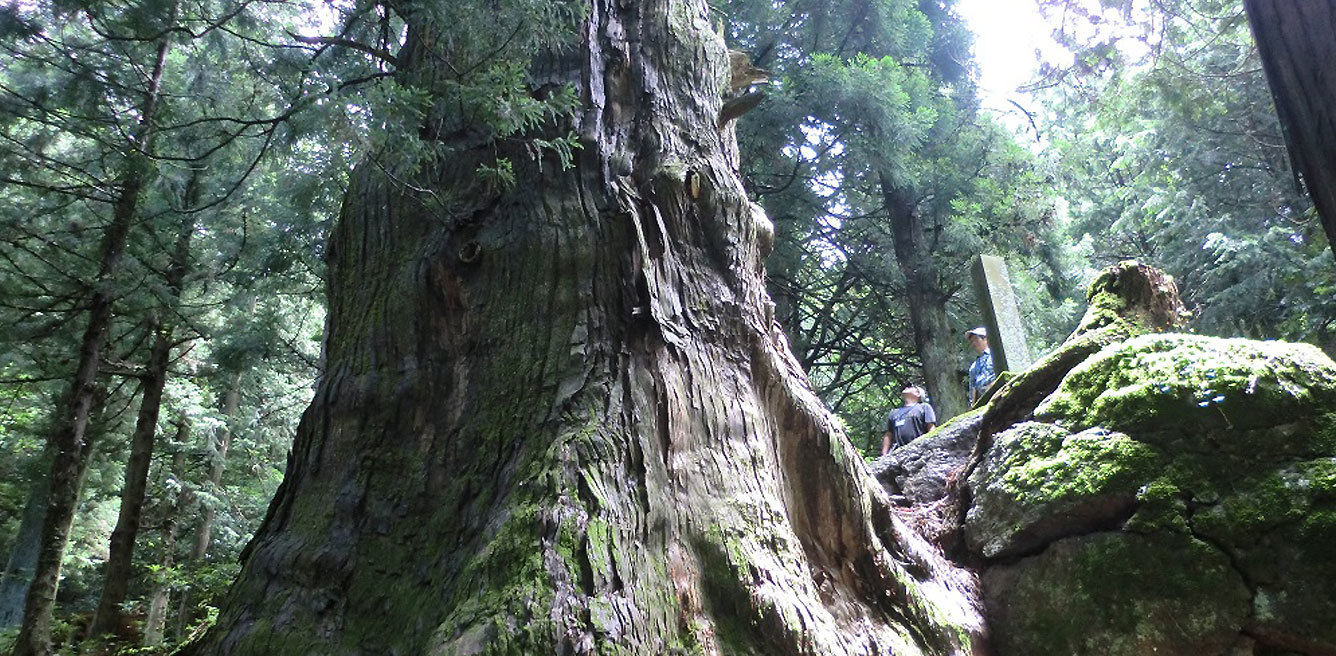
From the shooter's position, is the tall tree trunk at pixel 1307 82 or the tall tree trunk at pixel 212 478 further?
the tall tree trunk at pixel 212 478

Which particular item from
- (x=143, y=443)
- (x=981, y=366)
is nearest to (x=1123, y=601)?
(x=981, y=366)

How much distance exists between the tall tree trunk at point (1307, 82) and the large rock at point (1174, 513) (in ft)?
8.28

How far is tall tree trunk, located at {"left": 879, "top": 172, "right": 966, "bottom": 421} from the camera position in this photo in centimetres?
1029

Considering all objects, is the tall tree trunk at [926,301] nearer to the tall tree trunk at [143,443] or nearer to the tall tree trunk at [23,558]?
the tall tree trunk at [143,443]

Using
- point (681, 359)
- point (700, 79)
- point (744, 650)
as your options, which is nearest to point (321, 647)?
point (744, 650)

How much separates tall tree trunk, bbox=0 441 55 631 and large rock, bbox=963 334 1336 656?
13.5 m

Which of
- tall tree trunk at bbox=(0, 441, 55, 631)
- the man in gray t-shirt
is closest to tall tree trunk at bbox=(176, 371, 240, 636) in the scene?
tall tree trunk at bbox=(0, 441, 55, 631)

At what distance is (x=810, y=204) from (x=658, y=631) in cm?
837

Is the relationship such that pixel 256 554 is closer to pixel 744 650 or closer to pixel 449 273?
pixel 449 273

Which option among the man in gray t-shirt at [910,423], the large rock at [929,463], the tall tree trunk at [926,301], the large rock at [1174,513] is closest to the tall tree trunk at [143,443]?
the large rock at [929,463]

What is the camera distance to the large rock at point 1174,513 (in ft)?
11.0

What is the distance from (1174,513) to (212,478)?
13998 millimetres

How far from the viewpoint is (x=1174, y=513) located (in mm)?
3598

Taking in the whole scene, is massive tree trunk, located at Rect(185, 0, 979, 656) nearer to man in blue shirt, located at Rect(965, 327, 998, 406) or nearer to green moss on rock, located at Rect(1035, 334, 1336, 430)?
green moss on rock, located at Rect(1035, 334, 1336, 430)
